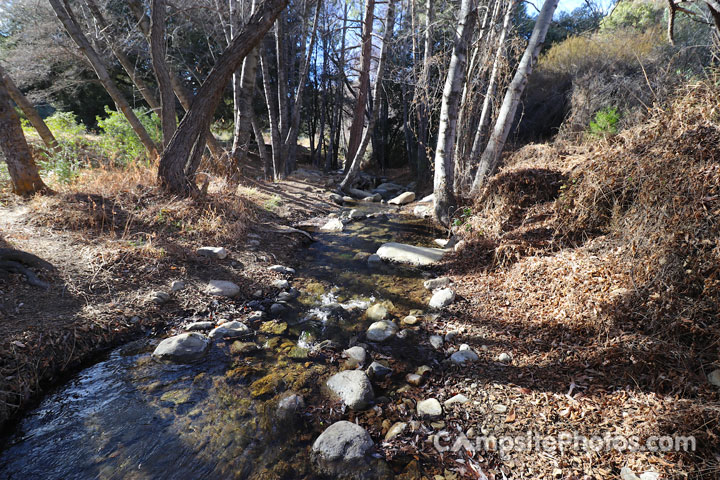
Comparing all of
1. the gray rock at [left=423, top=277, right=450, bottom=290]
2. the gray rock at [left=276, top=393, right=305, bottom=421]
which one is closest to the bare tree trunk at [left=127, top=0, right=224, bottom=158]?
the gray rock at [left=423, top=277, right=450, bottom=290]

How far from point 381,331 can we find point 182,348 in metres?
1.98

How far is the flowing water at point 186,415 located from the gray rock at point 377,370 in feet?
1.15

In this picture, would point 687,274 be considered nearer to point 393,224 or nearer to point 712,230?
point 712,230

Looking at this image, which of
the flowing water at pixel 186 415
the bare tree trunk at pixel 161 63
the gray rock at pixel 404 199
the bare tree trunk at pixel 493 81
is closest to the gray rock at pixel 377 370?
the flowing water at pixel 186 415

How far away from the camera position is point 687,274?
256cm

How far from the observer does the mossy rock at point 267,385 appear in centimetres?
270

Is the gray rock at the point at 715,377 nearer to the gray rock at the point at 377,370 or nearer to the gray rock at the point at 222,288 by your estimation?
the gray rock at the point at 377,370

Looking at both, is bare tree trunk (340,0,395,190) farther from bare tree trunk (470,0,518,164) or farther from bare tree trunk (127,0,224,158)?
bare tree trunk (127,0,224,158)

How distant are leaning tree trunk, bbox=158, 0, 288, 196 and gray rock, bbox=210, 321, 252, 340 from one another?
3335 mm

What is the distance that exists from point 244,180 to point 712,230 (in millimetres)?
9573

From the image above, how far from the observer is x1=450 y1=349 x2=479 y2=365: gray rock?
296 centimetres

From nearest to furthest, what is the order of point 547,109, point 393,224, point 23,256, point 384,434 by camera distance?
point 384,434 < point 23,256 < point 393,224 < point 547,109

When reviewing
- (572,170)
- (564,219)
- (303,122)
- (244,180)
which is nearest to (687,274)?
(564,219)

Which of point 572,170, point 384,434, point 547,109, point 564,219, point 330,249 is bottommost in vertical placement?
point 384,434
